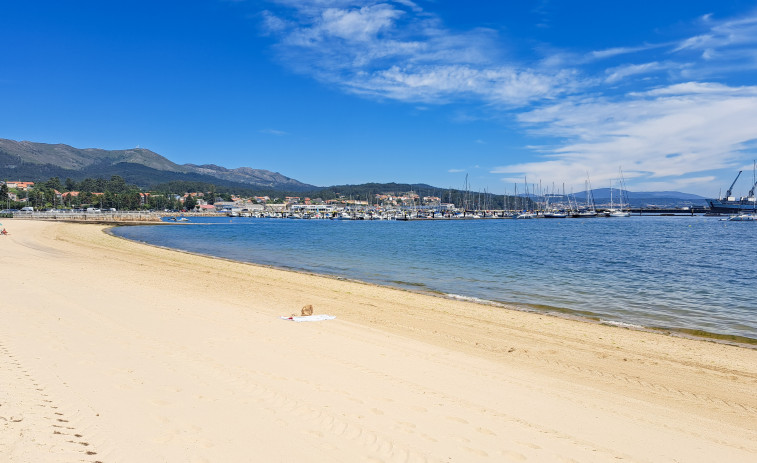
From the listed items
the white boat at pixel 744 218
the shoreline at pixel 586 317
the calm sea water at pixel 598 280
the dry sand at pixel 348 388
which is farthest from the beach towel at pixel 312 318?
the white boat at pixel 744 218

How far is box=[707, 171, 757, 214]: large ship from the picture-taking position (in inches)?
5224

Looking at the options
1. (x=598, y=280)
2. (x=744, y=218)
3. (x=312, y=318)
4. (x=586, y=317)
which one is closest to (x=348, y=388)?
(x=312, y=318)

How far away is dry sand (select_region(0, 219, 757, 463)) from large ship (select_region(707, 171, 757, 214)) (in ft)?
533

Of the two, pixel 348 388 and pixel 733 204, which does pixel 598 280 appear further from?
pixel 733 204

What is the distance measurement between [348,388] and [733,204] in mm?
178213

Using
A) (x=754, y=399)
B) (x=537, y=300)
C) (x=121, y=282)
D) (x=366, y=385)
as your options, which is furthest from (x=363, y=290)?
(x=754, y=399)

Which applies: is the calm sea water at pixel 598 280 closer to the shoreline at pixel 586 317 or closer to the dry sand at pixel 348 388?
the shoreline at pixel 586 317

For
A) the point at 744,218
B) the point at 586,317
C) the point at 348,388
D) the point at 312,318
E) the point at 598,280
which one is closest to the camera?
the point at 348,388

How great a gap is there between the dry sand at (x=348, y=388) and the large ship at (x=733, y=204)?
6398 inches

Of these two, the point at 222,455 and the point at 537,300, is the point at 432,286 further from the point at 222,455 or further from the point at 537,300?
the point at 222,455

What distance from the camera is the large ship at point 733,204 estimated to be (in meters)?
133

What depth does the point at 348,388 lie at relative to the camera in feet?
19.3

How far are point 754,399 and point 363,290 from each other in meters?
12.0

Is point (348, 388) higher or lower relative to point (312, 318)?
higher
